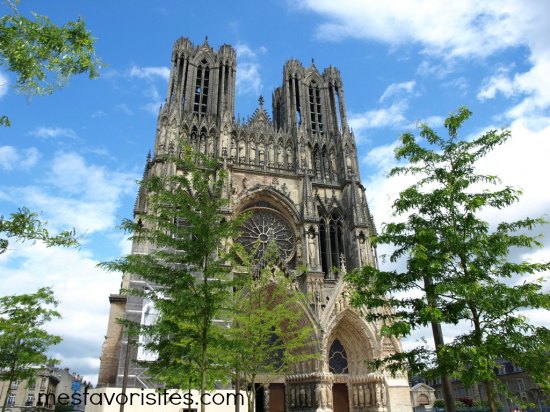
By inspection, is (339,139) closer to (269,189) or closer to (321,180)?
(321,180)

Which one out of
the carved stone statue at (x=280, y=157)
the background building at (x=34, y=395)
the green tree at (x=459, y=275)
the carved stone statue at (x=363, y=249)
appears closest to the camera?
the green tree at (x=459, y=275)

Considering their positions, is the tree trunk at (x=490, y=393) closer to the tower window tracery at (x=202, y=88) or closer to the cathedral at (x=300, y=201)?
the cathedral at (x=300, y=201)

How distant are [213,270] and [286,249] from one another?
17.8 meters

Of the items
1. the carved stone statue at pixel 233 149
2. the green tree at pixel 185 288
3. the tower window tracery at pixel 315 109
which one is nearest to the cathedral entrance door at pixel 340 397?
the green tree at pixel 185 288

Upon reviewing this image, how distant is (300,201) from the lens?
2789cm

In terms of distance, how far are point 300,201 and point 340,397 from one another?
38.8ft

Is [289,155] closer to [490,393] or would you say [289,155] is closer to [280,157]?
[280,157]

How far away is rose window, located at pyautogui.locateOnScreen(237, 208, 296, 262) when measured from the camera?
2664 centimetres

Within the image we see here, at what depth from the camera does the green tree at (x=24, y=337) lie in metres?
16.3

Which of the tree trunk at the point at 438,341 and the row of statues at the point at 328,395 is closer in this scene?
the tree trunk at the point at 438,341

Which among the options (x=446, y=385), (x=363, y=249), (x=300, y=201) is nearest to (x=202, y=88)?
(x=300, y=201)

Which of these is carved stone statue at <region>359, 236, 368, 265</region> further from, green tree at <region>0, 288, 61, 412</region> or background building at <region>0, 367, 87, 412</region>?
background building at <region>0, 367, 87, 412</region>

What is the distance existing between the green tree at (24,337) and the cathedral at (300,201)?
3188 millimetres

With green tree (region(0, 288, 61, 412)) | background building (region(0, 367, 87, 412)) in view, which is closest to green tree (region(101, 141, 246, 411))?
green tree (region(0, 288, 61, 412))
